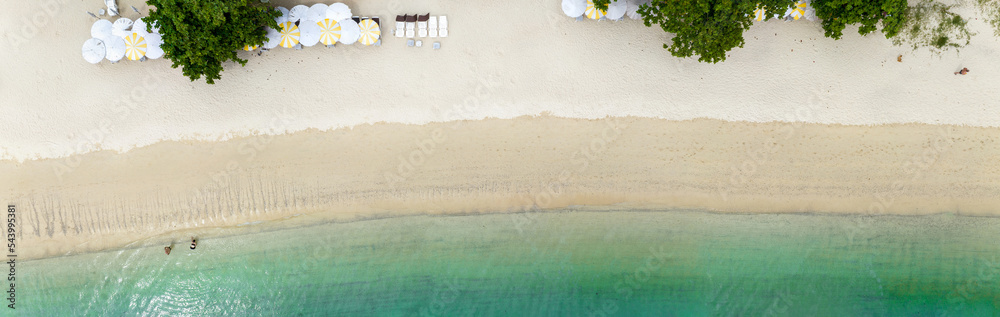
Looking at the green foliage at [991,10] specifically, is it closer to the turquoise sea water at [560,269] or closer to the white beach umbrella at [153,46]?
the turquoise sea water at [560,269]

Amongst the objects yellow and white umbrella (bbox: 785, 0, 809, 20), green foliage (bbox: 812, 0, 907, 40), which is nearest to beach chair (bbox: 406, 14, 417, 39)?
yellow and white umbrella (bbox: 785, 0, 809, 20)

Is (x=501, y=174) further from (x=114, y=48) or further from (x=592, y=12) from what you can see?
(x=114, y=48)

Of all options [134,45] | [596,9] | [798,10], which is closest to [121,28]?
[134,45]

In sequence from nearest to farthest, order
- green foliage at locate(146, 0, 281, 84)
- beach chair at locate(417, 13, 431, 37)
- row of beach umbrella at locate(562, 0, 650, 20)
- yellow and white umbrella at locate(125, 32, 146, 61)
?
1. green foliage at locate(146, 0, 281, 84)
2. yellow and white umbrella at locate(125, 32, 146, 61)
3. row of beach umbrella at locate(562, 0, 650, 20)
4. beach chair at locate(417, 13, 431, 37)

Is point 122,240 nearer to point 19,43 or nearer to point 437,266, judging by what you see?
point 19,43

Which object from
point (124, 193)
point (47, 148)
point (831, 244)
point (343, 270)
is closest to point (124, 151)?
point (124, 193)

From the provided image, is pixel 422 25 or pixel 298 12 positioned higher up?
pixel 298 12

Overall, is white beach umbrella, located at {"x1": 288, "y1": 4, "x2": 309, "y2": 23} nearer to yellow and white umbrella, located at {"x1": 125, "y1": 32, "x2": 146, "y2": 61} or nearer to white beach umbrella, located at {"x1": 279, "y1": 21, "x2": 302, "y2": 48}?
white beach umbrella, located at {"x1": 279, "y1": 21, "x2": 302, "y2": 48}
